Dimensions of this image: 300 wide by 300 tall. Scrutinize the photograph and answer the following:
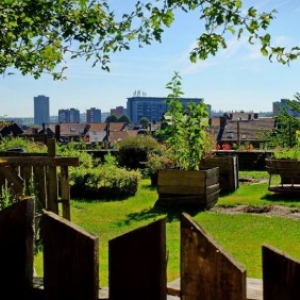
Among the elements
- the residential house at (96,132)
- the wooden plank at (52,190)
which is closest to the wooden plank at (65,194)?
the wooden plank at (52,190)

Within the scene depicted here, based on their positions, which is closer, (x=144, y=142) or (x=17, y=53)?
(x=17, y=53)

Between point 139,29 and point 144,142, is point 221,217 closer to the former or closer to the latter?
point 139,29

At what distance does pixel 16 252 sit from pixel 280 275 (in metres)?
0.71

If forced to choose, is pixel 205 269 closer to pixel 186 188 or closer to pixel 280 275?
pixel 280 275

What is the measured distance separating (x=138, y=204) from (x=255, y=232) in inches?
142

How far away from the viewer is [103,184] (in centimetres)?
A: 1245

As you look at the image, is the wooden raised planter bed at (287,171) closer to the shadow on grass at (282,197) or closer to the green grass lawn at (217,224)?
the shadow on grass at (282,197)

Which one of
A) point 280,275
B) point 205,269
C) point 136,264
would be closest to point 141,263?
point 136,264

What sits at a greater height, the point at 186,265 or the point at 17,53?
the point at 17,53

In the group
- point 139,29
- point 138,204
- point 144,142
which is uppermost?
point 139,29

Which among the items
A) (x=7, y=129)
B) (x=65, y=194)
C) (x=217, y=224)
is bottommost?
(x=217, y=224)

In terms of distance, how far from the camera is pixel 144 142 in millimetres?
17641

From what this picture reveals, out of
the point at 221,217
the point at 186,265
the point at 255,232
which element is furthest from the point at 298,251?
the point at 186,265

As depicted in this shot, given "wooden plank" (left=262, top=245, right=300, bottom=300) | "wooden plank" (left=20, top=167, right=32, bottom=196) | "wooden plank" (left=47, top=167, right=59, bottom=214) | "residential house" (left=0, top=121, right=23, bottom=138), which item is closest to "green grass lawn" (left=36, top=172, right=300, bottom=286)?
"wooden plank" (left=47, top=167, right=59, bottom=214)
